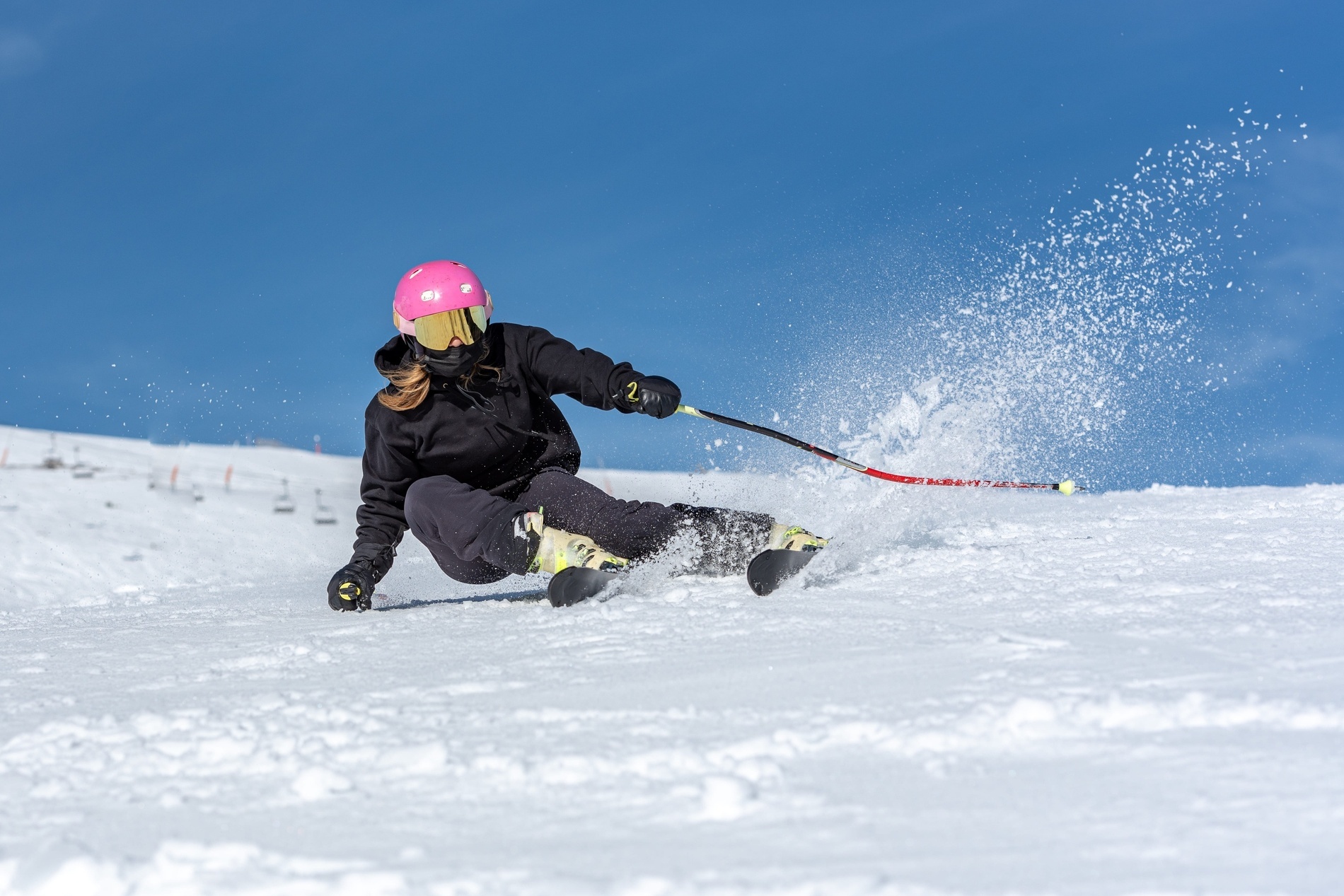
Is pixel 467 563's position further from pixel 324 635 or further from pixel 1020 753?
pixel 1020 753

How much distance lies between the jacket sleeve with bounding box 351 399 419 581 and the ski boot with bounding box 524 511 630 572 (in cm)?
63

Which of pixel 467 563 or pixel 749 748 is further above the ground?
pixel 467 563

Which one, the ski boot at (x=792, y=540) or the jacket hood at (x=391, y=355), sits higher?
the jacket hood at (x=391, y=355)

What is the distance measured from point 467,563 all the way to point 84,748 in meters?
2.07

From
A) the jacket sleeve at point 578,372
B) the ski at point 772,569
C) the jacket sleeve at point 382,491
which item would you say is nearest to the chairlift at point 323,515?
the jacket sleeve at point 382,491

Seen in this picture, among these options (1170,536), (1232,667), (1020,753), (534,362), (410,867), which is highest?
(534,362)

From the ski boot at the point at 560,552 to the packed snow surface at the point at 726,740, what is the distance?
152 millimetres

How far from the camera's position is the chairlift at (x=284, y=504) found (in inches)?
396

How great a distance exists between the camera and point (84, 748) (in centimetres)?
167

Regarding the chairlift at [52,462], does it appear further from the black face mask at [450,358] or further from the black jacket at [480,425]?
the black face mask at [450,358]

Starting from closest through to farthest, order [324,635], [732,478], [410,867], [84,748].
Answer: [410,867], [84,748], [324,635], [732,478]

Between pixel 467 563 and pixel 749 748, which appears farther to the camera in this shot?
pixel 467 563

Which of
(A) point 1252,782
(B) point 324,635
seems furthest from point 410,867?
(B) point 324,635

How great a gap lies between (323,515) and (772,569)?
8.11 metres
